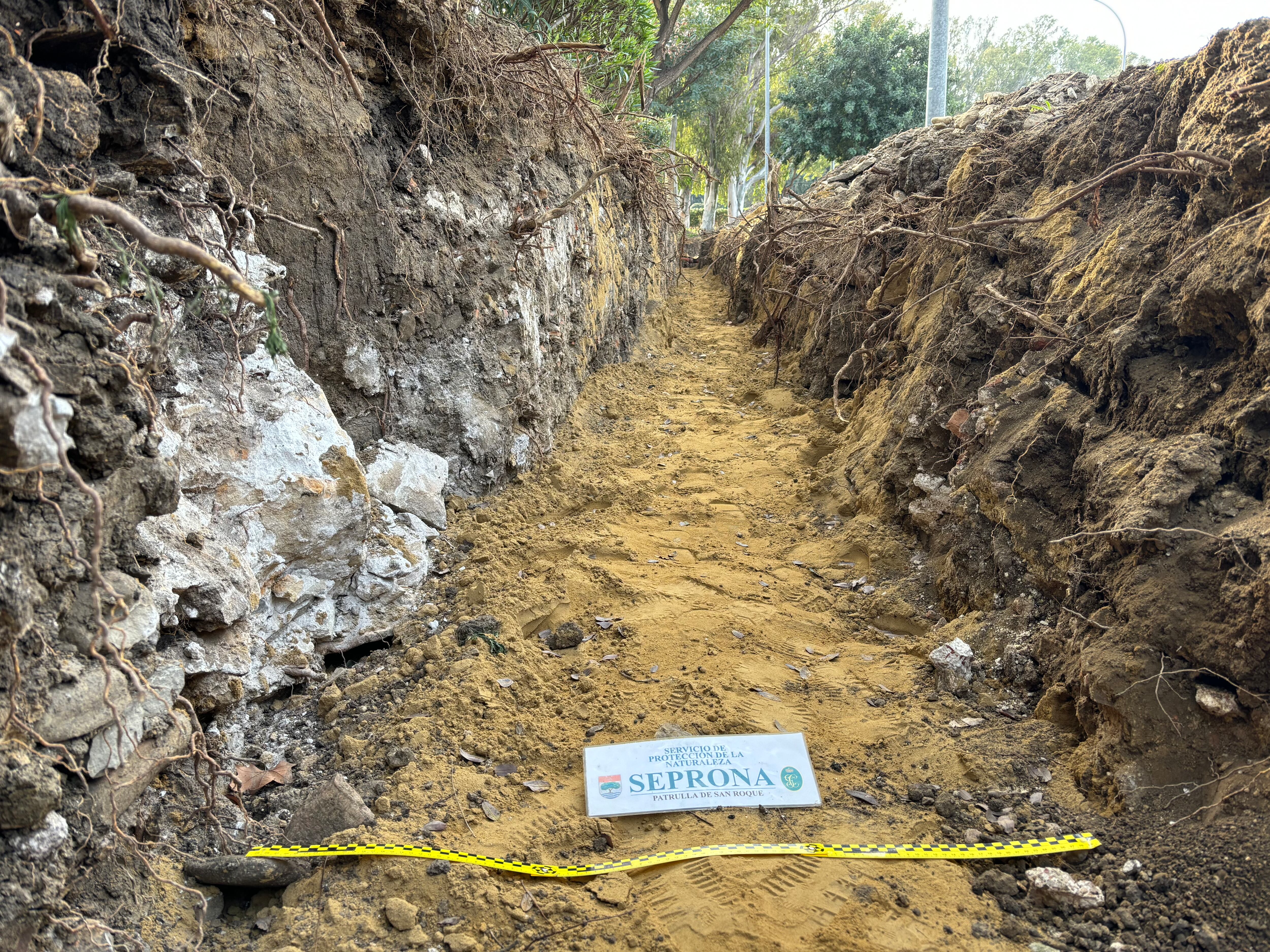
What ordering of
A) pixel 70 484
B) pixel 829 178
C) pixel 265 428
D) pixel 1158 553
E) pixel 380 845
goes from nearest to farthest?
1. pixel 70 484
2. pixel 380 845
3. pixel 1158 553
4. pixel 265 428
5. pixel 829 178

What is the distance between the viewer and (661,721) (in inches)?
101

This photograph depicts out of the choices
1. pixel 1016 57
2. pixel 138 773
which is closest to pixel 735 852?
pixel 138 773

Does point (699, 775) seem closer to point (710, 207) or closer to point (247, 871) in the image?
point (247, 871)

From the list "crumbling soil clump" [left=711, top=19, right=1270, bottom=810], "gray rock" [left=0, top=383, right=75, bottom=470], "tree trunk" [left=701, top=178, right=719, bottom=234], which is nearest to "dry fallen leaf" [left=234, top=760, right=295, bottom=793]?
"gray rock" [left=0, top=383, right=75, bottom=470]

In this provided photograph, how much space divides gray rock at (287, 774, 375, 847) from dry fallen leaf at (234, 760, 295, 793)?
187 millimetres

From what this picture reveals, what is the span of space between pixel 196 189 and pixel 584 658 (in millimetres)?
2182

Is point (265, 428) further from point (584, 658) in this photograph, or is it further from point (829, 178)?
point (829, 178)

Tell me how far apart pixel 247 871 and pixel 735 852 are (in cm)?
130

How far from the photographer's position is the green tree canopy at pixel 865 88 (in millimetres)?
11328

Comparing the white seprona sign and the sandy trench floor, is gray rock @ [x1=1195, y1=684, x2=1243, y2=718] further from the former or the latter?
→ the white seprona sign

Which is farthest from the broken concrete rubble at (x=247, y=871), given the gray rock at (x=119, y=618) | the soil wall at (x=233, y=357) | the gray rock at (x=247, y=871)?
the gray rock at (x=119, y=618)

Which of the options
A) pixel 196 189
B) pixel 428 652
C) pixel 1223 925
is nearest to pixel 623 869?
pixel 428 652

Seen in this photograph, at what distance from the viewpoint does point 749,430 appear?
548 centimetres

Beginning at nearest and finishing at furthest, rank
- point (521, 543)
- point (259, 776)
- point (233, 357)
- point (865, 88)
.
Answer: point (259, 776) < point (233, 357) < point (521, 543) < point (865, 88)
